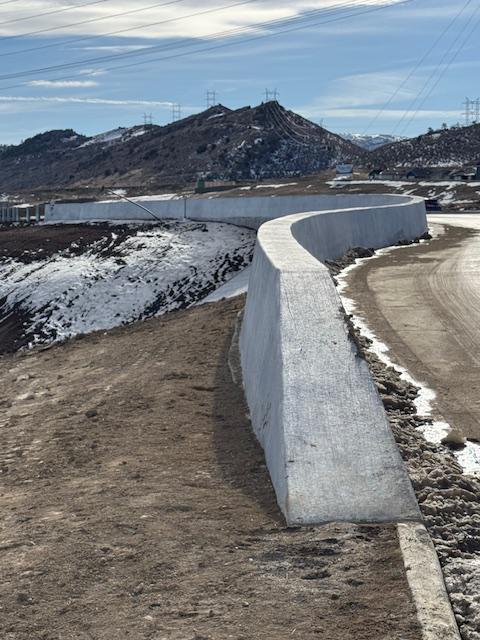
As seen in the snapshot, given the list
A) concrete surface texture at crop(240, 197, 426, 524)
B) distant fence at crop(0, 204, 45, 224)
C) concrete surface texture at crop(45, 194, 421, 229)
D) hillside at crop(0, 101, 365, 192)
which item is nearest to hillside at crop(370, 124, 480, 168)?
hillside at crop(0, 101, 365, 192)

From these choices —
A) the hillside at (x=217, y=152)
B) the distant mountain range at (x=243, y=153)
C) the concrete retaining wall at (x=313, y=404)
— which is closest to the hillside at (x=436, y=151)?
the distant mountain range at (x=243, y=153)

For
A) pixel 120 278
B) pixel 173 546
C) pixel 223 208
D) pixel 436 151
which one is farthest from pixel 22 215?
pixel 436 151

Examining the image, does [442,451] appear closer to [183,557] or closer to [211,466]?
[211,466]

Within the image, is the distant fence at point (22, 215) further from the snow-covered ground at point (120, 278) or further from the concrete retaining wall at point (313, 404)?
the concrete retaining wall at point (313, 404)

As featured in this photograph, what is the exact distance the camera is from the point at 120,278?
109ft

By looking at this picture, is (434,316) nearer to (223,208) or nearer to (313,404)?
(313,404)

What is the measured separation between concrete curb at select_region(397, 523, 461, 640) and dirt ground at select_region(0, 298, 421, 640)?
57mm

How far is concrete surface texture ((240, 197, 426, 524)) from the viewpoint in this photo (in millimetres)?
6203

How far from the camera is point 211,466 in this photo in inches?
312

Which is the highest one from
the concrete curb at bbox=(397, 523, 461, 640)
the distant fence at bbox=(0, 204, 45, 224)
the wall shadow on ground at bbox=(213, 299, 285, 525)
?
the distant fence at bbox=(0, 204, 45, 224)

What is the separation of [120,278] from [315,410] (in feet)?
88.0

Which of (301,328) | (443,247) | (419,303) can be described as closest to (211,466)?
(301,328)

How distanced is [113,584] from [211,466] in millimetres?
2549

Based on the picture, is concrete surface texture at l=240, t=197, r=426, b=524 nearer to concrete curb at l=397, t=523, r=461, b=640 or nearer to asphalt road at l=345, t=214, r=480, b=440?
concrete curb at l=397, t=523, r=461, b=640
